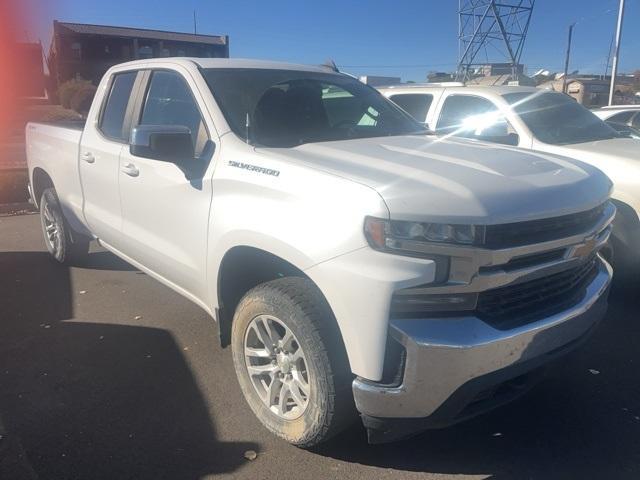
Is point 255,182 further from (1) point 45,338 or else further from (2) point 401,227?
Answer: (1) point 45,338

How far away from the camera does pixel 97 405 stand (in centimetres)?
327

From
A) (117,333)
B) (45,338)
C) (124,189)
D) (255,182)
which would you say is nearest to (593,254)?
(255,182)

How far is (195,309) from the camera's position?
15.5ft

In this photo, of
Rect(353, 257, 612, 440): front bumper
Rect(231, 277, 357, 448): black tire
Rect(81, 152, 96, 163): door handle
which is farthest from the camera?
Rect(81, 152, 96, 163): door handle

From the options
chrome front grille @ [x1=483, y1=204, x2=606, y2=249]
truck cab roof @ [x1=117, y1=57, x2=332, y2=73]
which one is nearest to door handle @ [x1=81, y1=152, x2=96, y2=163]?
truck cab roof @ [x1=117, y1=57, x2=332, y2=73]

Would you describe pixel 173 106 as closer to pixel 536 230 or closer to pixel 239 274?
pixel 239 274

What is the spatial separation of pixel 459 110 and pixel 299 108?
3.52 metres

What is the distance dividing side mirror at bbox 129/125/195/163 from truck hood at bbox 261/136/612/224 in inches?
21.0

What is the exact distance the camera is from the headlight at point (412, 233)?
2246mm

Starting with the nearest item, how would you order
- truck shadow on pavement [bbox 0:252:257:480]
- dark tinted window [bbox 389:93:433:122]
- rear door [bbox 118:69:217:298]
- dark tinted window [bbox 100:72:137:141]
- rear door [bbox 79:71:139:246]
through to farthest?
truck shadow on pavement [bbox 0:252:257:480] < rear door [bbox 118:69:217:298] < rear door [bbox 79:71:139:246] < dark tinted window [bbox 100:72:137:141] < dark tinted window [bbox 389:93:433:122]

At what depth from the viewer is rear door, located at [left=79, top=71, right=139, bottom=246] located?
4133 millimetres

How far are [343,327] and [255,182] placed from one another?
0.89 m

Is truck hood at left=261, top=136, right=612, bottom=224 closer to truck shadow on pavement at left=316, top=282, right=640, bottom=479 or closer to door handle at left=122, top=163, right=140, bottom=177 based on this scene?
truck shadow on pavement at left=316, top=282, right=640, bottom=479

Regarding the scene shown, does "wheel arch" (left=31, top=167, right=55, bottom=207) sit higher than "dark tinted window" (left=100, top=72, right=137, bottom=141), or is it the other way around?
"dark tinted window" (left=100, top=72, right=137, bottom=141)
